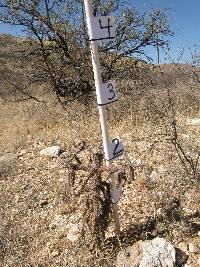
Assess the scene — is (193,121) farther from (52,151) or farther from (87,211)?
(87,211)

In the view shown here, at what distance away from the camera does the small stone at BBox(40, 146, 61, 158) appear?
8.07 meters

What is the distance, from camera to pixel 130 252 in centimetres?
439

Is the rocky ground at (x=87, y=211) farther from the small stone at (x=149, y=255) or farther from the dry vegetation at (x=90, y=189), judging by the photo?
the small stone at (x=149, y=255)

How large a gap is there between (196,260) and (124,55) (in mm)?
8631

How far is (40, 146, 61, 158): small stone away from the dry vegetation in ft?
0.51

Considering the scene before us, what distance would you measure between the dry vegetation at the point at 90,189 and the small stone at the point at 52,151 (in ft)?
0.51

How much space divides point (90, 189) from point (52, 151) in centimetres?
361

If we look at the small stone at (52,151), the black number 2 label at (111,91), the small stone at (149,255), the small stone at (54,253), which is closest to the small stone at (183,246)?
the small stone at (149,255)

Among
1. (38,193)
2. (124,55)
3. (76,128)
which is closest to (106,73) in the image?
(124,55)

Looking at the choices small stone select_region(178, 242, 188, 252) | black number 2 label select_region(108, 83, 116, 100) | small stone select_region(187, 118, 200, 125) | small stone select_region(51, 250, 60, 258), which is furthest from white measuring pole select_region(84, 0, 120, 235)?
small stone select_region(187, 118, 200, 125)

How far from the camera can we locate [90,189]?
4633 millimetres

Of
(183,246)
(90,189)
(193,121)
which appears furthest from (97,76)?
(193,121)

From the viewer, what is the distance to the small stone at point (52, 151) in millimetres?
8070

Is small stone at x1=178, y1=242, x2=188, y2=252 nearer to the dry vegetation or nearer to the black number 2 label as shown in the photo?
the dry vegetation
